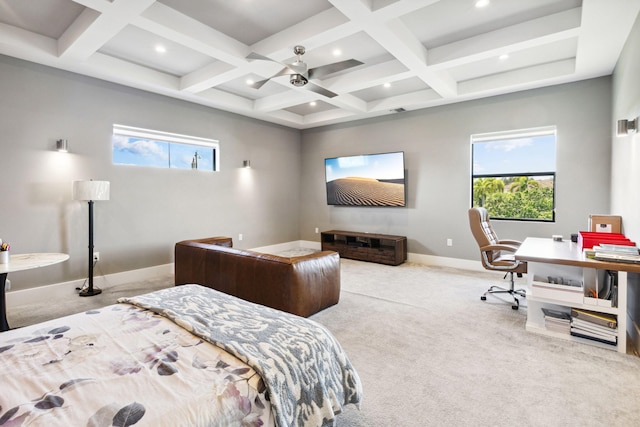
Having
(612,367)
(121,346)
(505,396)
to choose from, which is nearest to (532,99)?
(612,367)

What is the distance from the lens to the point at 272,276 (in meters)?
3.05

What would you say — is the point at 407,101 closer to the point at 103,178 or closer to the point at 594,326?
the point at 594,326

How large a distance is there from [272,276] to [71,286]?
9.55 ft

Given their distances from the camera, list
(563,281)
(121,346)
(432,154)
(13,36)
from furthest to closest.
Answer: (432,154)
(13,36)
(563,281)
(121,346)

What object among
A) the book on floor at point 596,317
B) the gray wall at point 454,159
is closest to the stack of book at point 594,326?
the book on floor at point 596,317

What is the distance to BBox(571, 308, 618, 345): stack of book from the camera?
2527 millimetres

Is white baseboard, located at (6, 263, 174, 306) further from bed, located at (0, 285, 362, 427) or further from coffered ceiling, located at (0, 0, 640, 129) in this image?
bed, located at (0, 285, 362, 427)

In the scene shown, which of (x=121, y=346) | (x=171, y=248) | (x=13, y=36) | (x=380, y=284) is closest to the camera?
(x=121, y=346)

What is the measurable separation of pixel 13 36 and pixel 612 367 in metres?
6.08

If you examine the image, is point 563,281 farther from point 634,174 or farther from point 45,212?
point 45,212

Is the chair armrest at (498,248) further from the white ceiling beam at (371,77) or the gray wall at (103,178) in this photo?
the gray wall at (103,178)

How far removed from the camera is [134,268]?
15.3ft

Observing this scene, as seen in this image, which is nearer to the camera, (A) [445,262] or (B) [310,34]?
(B) [310,34]

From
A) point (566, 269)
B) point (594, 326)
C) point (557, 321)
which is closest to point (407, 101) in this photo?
point (566, 269)
